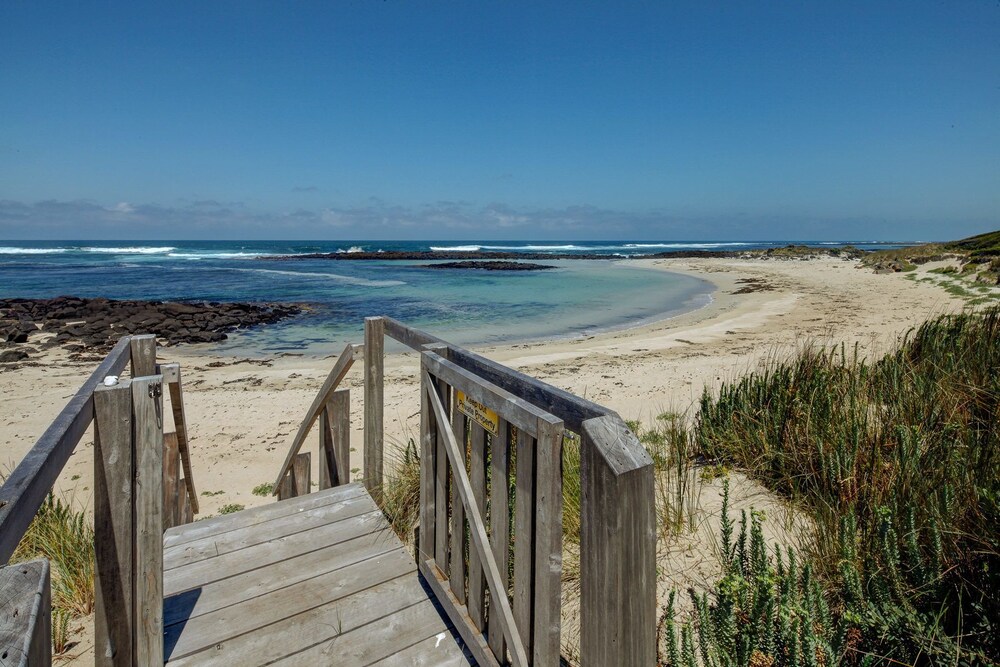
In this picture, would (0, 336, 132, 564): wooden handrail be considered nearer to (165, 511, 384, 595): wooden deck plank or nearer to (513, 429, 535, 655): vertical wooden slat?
(513, 429, 535, 655): vertical wooden slat

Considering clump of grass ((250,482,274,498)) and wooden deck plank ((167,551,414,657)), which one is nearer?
wooden deck plank ((167,551,414,657))

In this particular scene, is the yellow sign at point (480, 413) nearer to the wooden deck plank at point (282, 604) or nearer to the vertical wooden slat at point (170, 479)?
the wooden deck plank at point (282, 604)

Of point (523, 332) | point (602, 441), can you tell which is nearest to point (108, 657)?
point (602, 441)

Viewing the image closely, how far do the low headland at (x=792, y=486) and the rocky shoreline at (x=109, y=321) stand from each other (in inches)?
222

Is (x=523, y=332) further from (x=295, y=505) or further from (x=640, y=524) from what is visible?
(x=640, y=524)

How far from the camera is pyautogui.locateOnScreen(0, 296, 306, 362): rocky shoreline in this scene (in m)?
15.7

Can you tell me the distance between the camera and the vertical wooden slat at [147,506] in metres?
2.07

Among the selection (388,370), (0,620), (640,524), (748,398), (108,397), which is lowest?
(388,370)

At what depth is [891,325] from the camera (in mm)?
13391

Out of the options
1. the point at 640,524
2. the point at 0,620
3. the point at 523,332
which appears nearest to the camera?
the point at 0,620

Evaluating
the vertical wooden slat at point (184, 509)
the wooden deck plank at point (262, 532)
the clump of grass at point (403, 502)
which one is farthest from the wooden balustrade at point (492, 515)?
the vertical wooden slat at point (184, 509)

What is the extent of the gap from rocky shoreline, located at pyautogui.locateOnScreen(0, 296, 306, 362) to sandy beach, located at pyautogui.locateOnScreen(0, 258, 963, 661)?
149 cm

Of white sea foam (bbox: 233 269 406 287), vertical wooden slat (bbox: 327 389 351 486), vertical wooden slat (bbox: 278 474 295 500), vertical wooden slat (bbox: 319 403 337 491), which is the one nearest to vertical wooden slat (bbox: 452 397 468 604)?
vertical wooden slat (bbox: 327 389 351 486)

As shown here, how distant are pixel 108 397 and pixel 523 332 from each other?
15568mm
